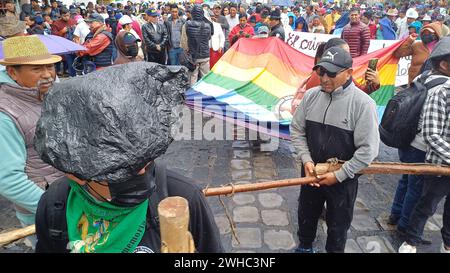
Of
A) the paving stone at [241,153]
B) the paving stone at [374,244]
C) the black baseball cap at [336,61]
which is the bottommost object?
the paving stone at [241,153]

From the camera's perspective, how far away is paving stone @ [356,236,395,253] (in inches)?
139

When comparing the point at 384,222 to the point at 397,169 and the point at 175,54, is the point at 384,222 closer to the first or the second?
the point at 397,169

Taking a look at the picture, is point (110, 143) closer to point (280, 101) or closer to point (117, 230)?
point (117, 230)

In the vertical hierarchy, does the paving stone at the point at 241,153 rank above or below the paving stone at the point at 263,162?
below

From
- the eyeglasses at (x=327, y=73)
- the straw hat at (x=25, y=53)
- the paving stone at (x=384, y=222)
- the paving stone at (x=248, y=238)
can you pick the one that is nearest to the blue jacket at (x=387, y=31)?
the paving stone at (x=384, y=222)

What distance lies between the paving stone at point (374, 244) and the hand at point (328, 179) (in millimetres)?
1277

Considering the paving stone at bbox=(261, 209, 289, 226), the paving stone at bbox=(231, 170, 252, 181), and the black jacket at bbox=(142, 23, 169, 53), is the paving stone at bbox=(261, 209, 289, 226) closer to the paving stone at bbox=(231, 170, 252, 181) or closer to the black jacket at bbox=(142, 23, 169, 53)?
the paving stone at bbox=(231, 170, 252, 181)

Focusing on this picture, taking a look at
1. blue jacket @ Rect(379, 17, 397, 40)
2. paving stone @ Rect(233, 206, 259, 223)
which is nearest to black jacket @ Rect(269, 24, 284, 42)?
paving stone @ Rect(233, 206, 259, 223)

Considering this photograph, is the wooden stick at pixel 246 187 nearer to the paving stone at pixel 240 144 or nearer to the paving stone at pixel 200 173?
the paving stone at pixel 200 173

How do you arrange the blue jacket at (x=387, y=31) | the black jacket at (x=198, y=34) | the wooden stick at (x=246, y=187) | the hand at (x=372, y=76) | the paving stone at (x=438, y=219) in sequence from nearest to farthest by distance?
1. the wooden stick at (x=246, y=187)
2. the hand at (x=372, y=76)
3. the paving stone at (x=438, y=219)
4. the black jacket at (x=198, y=34)
5. the blue jacket at (x=387, y=31)

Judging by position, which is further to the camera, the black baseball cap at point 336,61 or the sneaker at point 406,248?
the sneaker at point 406,248

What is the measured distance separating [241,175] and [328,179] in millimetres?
2459

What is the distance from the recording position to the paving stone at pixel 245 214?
13.2 feet

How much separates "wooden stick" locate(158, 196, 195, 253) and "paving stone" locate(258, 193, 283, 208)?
3.32m
